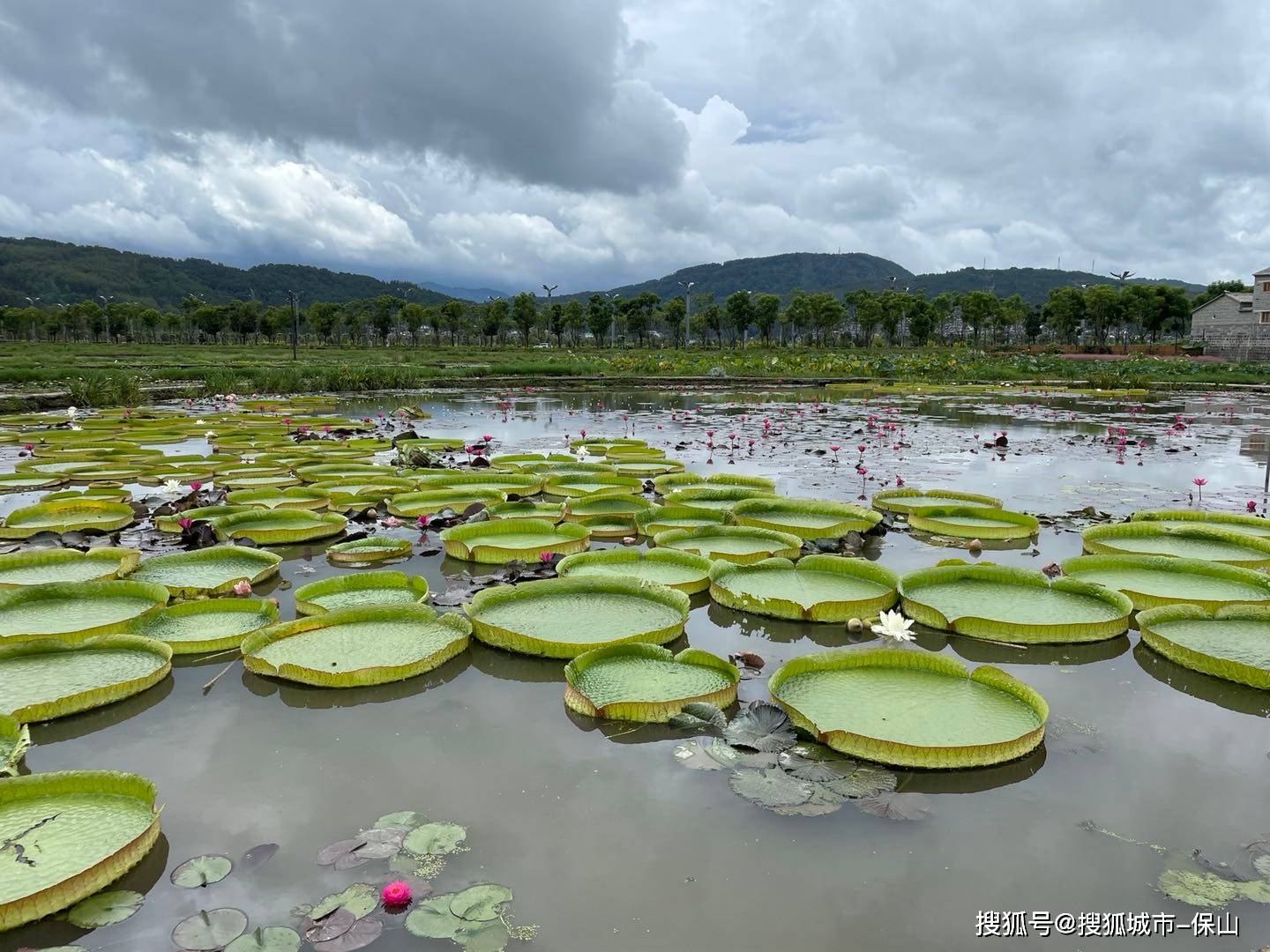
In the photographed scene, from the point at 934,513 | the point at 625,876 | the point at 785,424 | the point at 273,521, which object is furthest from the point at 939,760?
the point at 785,424

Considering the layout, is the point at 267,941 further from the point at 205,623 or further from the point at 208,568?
the point at 208,568

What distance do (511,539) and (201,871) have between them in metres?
3.88

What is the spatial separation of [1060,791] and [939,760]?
44cm

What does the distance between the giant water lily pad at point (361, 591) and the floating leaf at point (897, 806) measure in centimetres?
282

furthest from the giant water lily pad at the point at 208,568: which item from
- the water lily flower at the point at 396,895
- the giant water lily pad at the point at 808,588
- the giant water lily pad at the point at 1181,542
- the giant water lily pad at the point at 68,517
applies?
the giant water lily pad at the point at 1181,542

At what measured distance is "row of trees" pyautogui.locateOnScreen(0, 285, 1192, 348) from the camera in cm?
7406

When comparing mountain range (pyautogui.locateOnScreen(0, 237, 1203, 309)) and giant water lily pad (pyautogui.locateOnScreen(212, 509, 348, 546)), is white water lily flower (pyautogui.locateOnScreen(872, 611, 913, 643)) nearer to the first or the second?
giant water lily pad (pyautogui.locateOnScreen(212, 509, 348, 546))

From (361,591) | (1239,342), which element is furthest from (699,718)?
(1239,342)

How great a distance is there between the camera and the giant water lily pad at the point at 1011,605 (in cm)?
419

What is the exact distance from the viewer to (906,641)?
14.2ft

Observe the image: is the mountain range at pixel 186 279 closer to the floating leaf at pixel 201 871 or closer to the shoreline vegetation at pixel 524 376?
the shoreline vegetation at pixel 524 376

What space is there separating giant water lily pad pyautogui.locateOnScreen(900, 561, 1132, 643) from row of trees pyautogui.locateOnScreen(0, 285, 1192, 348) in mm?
69454

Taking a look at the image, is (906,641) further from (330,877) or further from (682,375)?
(682,375)

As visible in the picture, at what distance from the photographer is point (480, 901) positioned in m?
2.22
